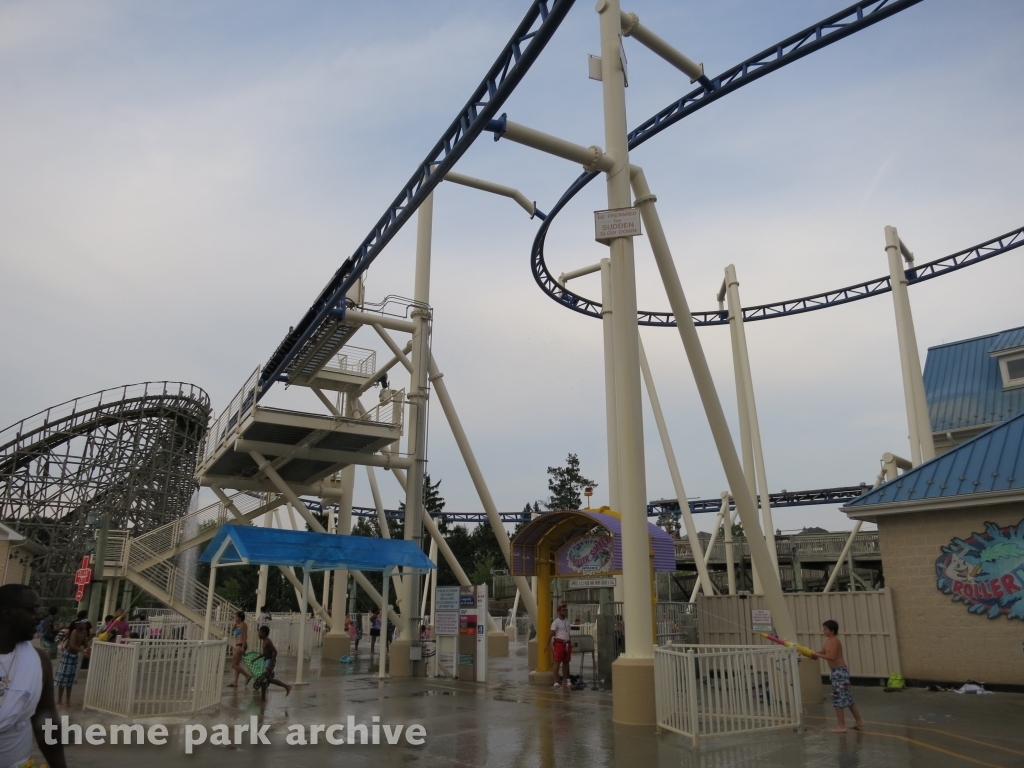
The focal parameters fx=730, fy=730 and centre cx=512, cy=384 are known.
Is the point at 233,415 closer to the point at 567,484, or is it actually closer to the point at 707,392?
the point at 707,392

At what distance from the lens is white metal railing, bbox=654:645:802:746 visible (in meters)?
9.07

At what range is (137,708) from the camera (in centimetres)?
1116

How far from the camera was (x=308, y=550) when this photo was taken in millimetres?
16250

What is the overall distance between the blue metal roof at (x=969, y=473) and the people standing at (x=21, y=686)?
14.8 metres

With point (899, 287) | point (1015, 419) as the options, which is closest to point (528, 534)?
point (1015, 419)

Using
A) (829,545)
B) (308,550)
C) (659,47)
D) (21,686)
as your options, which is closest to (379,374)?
(308,550)

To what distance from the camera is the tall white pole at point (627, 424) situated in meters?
10.1

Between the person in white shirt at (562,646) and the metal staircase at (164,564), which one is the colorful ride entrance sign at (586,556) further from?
the metal staircase at (164,564)

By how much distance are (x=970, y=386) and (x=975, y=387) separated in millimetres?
201

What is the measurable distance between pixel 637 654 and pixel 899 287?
55.6 feet

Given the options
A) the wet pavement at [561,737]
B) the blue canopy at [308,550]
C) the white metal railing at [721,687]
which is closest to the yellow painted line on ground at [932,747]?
the wet pavement at [561,737]

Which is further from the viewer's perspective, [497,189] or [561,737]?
[497,189]

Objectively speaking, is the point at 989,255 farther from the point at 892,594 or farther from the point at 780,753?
the point at 780,753

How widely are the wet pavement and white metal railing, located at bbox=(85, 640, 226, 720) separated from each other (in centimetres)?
33
